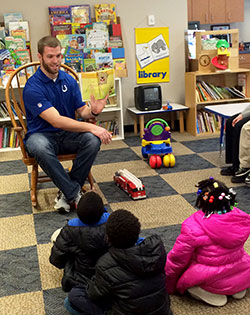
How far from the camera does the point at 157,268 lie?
1440 millimetres

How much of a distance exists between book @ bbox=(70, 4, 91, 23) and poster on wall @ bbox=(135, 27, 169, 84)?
0.60 meters

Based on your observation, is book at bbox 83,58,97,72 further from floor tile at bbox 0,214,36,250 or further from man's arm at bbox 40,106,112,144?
floor tile at bbox 0,214,36,250

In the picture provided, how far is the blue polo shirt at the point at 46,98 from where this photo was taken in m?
2.74

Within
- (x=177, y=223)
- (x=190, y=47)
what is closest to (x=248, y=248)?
(x=177, y=223)

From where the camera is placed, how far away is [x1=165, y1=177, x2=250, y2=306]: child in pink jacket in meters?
1.63

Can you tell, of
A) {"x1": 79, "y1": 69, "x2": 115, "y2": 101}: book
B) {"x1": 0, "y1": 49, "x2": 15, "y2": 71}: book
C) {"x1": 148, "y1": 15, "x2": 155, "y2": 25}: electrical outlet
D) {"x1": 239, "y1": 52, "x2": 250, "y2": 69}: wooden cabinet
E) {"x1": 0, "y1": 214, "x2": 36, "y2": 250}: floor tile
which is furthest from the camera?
{"x1": 239, "y1": 52, "x2": 250, "y2": 69}: wooden cabinet

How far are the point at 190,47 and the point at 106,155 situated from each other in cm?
178

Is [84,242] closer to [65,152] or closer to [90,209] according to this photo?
[90,209]

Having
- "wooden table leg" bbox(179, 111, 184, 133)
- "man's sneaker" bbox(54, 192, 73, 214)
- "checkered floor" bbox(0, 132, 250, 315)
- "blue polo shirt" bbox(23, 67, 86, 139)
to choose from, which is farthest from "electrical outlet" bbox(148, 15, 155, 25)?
"man's sneaker" bbox(54, 192, 73, 214)

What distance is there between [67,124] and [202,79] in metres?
2.64

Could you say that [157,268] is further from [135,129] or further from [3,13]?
[3,13]

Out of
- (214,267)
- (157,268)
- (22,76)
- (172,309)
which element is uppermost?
(22,76)

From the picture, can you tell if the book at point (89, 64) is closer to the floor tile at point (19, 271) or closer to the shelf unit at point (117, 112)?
the shelf unit at point (117, 112)

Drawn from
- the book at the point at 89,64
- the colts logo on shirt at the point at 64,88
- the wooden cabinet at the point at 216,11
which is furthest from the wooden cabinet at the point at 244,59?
the colts logo on shirt at the point at 64,88
